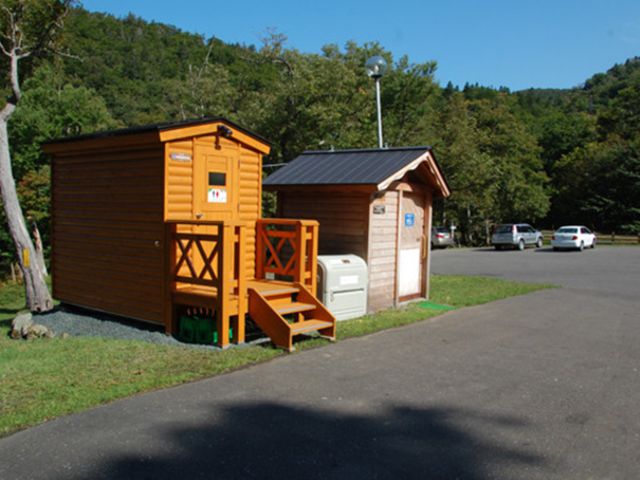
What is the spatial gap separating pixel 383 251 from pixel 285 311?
346cm

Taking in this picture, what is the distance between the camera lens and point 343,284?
10031 mm

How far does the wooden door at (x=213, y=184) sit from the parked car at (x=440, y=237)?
28.1m

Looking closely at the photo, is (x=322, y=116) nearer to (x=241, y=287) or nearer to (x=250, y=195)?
(x=250, y=195)

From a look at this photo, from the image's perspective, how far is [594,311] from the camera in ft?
38.9

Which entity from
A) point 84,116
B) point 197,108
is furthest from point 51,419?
point 84,116

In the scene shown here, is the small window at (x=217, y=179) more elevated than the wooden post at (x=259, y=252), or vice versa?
the small window at (x=217, y=179)

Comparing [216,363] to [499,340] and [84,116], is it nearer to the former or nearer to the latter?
[499,340]

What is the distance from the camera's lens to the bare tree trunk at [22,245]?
1136 cm

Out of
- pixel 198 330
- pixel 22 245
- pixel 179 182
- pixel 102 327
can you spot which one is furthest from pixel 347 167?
pixel 22 245

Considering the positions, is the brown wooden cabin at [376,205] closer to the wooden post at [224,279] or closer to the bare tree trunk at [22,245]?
the wooden post at [224,279]

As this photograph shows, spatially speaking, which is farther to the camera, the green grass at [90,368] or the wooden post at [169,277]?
the wooden post at [169,277]

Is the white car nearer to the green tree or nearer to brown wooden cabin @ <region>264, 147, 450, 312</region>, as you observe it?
brown wooden cabin @ <region>264, 147, 450, 312</region>

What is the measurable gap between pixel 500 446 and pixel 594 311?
8.27 m

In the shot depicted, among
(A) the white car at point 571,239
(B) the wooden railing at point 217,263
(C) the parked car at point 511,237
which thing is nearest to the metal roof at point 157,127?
Result: (B) the wooden railing at point 217,263
